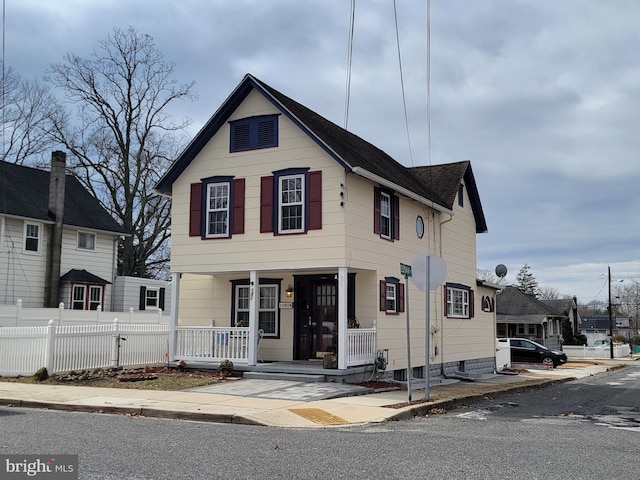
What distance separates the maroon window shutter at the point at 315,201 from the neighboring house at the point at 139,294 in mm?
16861

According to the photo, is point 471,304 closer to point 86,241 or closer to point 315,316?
point 315,316

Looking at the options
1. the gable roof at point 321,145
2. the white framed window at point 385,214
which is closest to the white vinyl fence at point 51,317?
the gable roof at point 321,145

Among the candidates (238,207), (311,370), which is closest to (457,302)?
(311,370)

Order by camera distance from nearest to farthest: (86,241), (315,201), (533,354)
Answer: (315,201), (86,241), (533,354)

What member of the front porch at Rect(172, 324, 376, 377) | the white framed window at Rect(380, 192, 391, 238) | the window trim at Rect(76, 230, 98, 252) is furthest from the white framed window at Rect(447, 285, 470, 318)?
the window trim at Rect(76, 230, 98, 252)

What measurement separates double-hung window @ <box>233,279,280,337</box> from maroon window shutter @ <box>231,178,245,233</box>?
2.12 metres

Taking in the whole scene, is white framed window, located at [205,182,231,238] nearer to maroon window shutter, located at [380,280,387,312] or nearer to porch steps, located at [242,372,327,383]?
porch steps, located at [242,372,327,383]

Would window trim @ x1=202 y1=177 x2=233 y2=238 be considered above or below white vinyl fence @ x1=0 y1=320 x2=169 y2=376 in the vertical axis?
above

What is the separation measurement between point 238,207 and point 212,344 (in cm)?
403

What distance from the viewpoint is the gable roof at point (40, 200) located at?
91.3ft

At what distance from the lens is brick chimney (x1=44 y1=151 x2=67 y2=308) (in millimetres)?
28375

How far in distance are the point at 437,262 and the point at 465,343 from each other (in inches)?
487

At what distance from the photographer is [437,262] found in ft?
43.0

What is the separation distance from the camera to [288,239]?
693 inches
